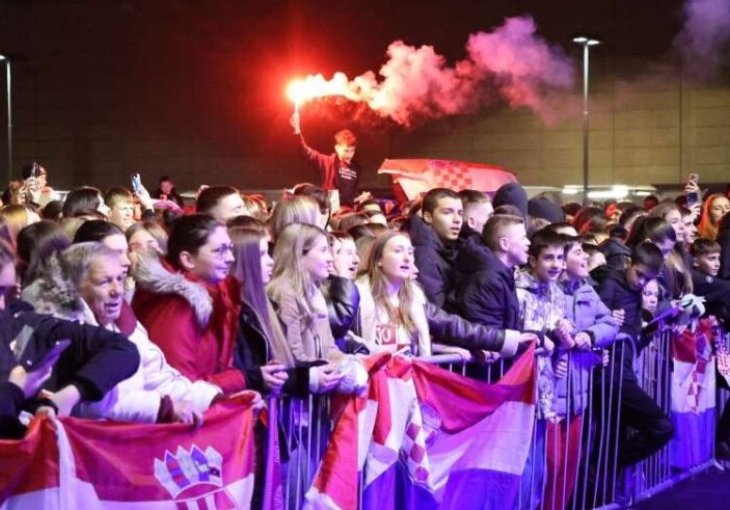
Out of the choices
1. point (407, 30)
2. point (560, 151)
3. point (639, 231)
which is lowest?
point (639, 231)

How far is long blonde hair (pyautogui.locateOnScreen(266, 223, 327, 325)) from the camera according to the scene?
615 cm

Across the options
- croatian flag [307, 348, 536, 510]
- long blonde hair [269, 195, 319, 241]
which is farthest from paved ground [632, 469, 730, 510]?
long blonde hair [269, 195, 319, 241]

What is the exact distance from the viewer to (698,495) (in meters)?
8.88

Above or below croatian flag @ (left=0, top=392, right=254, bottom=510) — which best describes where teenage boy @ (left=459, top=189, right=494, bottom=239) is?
above

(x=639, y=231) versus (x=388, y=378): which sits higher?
(x=639, y=231)

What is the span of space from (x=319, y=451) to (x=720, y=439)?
5.30 metres

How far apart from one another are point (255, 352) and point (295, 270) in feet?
2.05

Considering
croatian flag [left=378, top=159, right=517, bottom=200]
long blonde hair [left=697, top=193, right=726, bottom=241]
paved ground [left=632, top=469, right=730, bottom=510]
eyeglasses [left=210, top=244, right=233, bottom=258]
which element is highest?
croatian flag [left=378, top=159, right=517, bottom=200]

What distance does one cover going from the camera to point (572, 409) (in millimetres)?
7883

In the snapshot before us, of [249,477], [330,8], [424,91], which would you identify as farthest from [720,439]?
[330,8]

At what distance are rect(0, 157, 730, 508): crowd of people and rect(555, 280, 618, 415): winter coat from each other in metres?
0.01

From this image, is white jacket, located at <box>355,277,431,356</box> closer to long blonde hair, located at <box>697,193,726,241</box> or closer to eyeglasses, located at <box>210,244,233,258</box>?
eyeglasses, located at <box>210,244,233,258</box>

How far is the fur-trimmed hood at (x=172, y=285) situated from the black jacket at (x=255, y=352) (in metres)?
A: 0.33

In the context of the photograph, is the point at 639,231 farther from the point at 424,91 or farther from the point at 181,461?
the point at 424,91
